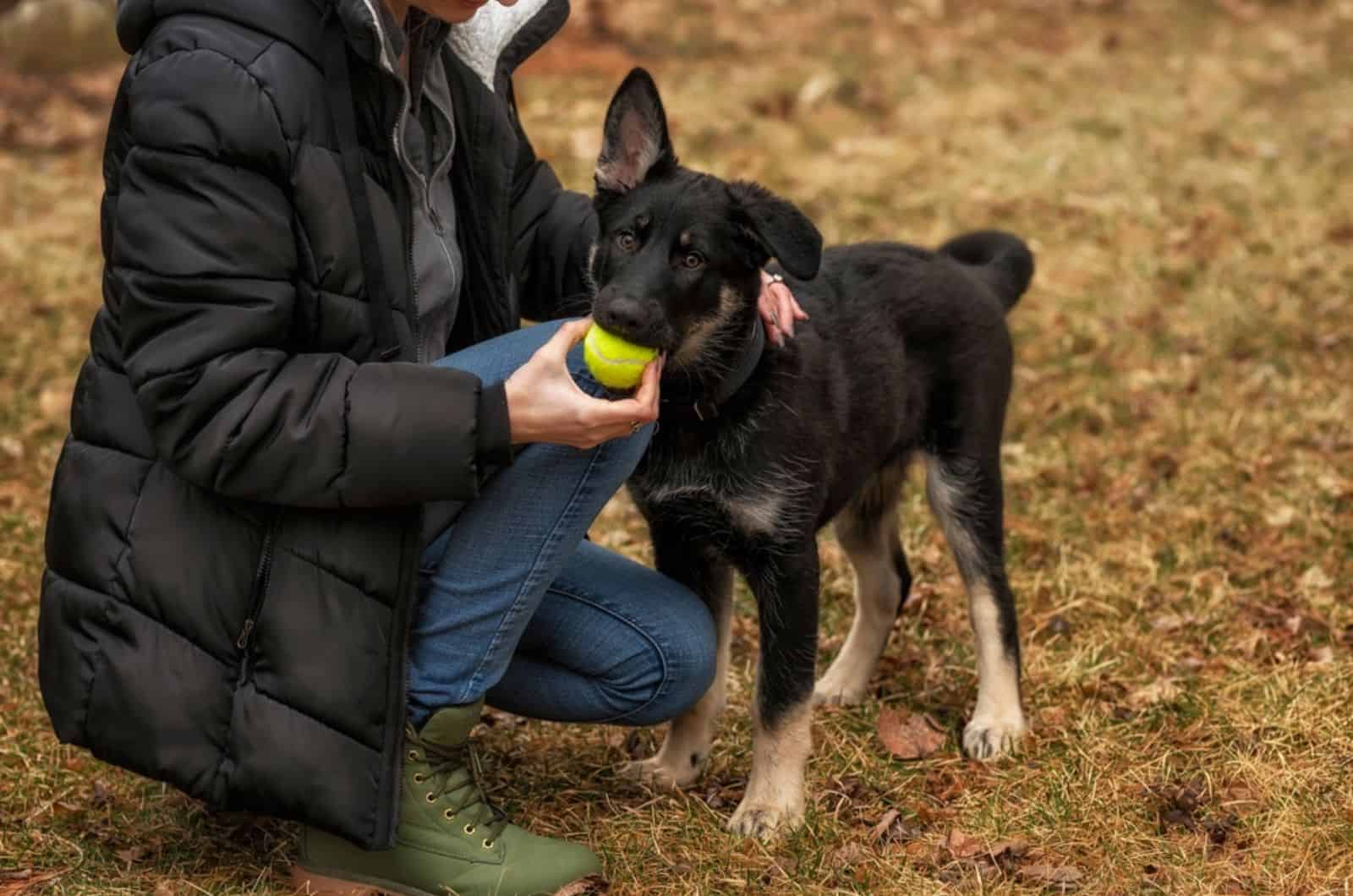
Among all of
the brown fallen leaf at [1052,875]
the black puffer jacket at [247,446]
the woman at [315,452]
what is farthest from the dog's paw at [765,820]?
the black puffer jacket at [247,446]

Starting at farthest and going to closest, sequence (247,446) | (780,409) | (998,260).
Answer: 1. (998,260)
2. (780,409)
3. (247,446)

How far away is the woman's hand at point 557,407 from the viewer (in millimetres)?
2754

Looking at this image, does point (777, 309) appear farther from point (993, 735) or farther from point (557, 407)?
point (993, 735)

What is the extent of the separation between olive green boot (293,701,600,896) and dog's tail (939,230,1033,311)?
1.95m

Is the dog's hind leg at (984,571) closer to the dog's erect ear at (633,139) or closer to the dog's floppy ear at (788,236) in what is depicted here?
the dog's floppy ear at (788,236)

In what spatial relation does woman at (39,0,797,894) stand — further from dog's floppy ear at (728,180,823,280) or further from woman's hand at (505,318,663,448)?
dog's floppy ear at (728,180,823,280)

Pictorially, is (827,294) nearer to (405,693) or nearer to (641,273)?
(641,273)

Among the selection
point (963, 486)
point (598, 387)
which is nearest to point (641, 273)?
point (598, 387)

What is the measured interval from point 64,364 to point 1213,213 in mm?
5472

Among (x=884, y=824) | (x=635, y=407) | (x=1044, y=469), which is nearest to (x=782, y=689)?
(x=884, y=824)

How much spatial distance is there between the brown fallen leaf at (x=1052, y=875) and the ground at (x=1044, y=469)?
0.01m

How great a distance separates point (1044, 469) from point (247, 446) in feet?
11.3

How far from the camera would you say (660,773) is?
3.67 metres

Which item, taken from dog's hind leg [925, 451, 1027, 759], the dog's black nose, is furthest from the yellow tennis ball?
dog's hind leg [925, 451, 1027, 759]
